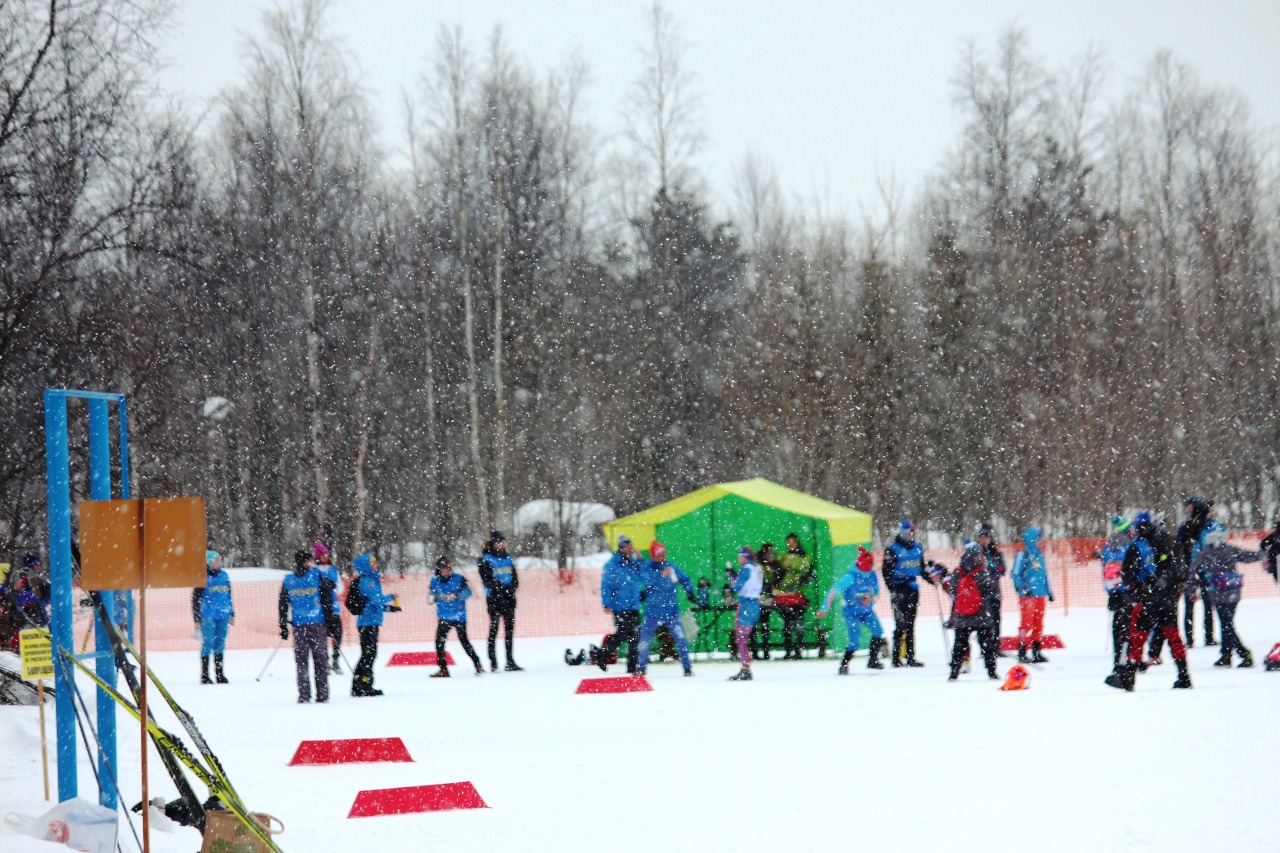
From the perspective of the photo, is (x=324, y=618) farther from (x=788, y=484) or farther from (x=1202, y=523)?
(x=788, y=484)

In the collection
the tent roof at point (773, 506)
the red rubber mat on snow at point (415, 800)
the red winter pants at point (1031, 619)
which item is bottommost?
Answer: the red rubber mat on snow at point (415, 800)

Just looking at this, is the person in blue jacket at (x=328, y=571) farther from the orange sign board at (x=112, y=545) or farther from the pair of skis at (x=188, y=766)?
the orange sign board at (x=112, y=545)

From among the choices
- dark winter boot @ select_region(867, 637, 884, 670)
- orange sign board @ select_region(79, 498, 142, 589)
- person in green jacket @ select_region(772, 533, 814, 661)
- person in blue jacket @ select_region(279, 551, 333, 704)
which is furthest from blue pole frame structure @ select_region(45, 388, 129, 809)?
person in green jacket @ select_region(772, 533, 814, 661)

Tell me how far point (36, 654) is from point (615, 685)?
7615 millimetres

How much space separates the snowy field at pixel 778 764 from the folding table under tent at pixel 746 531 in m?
3.43

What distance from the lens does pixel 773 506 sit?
679 inches

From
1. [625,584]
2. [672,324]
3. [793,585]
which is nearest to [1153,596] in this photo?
[793,585]

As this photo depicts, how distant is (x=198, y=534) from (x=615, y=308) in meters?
33.2

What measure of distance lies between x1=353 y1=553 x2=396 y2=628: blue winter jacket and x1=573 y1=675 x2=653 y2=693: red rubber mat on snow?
8.06 feet

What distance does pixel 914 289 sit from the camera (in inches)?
1735

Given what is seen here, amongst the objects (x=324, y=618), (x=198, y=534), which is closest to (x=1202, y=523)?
(x=324, y=618)

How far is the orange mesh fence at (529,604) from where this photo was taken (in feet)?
71.6

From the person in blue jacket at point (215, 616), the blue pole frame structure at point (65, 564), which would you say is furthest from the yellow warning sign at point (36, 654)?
the person in blue jacket at point (215, 616)

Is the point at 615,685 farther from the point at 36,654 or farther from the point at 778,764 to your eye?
the point at 36,654
